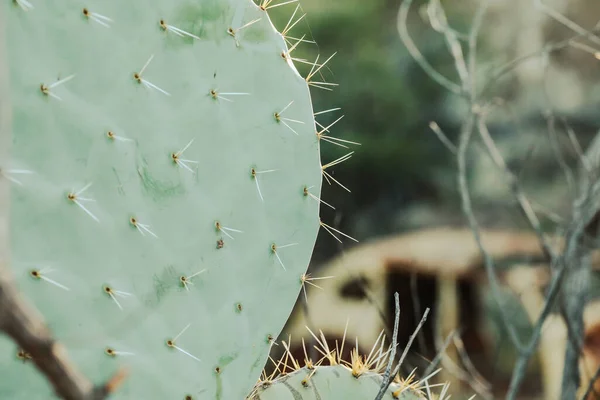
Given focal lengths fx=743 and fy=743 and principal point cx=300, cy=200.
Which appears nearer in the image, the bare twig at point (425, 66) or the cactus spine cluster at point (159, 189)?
the cactus spine cluster at point (159, 189)

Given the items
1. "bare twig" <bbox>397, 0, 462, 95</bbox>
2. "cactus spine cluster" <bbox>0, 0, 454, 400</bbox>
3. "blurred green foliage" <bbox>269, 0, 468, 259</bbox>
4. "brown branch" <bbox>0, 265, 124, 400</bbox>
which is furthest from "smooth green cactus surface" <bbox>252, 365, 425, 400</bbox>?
"blurred green foliage" <bbox>269, 0, 468, 259</bbox>

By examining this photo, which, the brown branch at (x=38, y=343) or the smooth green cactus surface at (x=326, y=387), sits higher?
the brown branch at (x=38, y=343)

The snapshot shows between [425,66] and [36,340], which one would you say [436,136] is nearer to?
[425,66]

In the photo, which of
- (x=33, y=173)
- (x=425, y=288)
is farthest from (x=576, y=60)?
(x=33, y=173)

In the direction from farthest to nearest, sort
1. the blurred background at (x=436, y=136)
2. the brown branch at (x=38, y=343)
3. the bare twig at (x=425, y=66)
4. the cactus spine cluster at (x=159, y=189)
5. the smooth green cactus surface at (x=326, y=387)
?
the blurred background at (x=436, y=136) → the bare twig at (x=425, y=66) → the smooth green cactus surface at (x=326, y=387) → the cactus spine cluster at (x=159, y=189) → the brown branch at (x=38, y=343)

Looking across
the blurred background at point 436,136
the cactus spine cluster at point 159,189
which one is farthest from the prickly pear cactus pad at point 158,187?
the blurred background at point 436,136

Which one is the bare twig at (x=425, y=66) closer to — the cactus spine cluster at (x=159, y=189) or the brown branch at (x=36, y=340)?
the cactus spine cluster at (x=159, y=189)

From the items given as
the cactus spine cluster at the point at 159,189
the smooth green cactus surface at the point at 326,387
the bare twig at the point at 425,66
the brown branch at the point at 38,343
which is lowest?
the smooth green cactus surface at the point at 326,387
